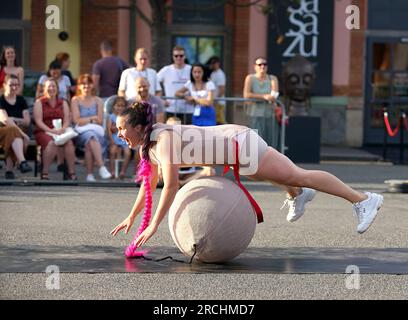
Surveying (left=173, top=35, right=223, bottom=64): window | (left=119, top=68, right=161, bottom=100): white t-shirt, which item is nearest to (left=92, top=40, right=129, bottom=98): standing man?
(left=119, top=68, right=161, bottom=100): white t-shirt

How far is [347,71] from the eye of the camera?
2742cm

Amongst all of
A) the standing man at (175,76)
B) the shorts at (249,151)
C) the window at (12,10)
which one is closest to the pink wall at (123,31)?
the window at (12,10)

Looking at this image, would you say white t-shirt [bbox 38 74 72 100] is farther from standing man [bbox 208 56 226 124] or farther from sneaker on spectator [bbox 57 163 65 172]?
standing man [bbox 208 56 226 124]

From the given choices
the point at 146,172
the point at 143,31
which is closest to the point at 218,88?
the point at 143,31

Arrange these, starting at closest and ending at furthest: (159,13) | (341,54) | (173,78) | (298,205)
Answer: (298,205), (173,78), (159,13), (341,54)

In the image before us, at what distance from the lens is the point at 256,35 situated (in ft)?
90.0

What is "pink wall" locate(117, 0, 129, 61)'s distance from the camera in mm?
26953

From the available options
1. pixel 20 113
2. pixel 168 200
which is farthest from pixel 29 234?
pixel 20 113

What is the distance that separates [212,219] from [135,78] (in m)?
8.10

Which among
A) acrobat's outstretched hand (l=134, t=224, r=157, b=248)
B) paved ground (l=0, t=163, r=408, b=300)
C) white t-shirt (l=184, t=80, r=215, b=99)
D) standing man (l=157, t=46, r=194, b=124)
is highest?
standing man (l=157, t=46, r=194, b=124)

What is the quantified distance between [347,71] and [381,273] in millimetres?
18943

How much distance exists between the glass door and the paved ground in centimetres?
977

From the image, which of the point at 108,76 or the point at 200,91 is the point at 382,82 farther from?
the point at 200,91

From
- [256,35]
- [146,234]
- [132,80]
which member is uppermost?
[256,35]
